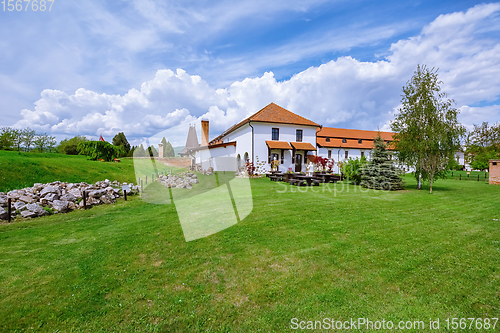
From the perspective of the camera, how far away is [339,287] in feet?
11.8

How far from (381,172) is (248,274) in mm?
14837

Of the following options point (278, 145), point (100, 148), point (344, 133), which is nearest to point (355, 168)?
point (278, 145)

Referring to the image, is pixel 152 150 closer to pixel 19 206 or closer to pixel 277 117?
pixel 19 206

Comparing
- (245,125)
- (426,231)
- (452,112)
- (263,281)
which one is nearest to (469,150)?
(452,112)

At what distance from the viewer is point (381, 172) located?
50.8ft

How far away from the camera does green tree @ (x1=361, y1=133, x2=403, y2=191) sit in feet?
49.6

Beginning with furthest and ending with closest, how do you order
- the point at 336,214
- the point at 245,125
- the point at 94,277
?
1. the point at 245,125
2. the point at 336,214
3. the point at 94,277

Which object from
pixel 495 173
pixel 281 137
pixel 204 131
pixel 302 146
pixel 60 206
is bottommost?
pixel 60 206

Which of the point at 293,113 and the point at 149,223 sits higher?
the point at 293,113

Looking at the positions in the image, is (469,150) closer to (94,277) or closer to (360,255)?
(360,255)

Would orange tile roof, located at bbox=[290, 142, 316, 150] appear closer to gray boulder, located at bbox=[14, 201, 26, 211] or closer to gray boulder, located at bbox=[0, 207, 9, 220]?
gray boulder, located at bbox=[14, 201, 26, 211]

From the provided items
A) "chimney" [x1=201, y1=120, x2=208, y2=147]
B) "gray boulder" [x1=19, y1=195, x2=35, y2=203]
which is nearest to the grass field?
"gray boulder" [x1=19, y1=195, x2=35, y2=203]

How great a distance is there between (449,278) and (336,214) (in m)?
4.08

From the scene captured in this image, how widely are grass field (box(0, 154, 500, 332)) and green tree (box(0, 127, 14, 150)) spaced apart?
3342 cm
